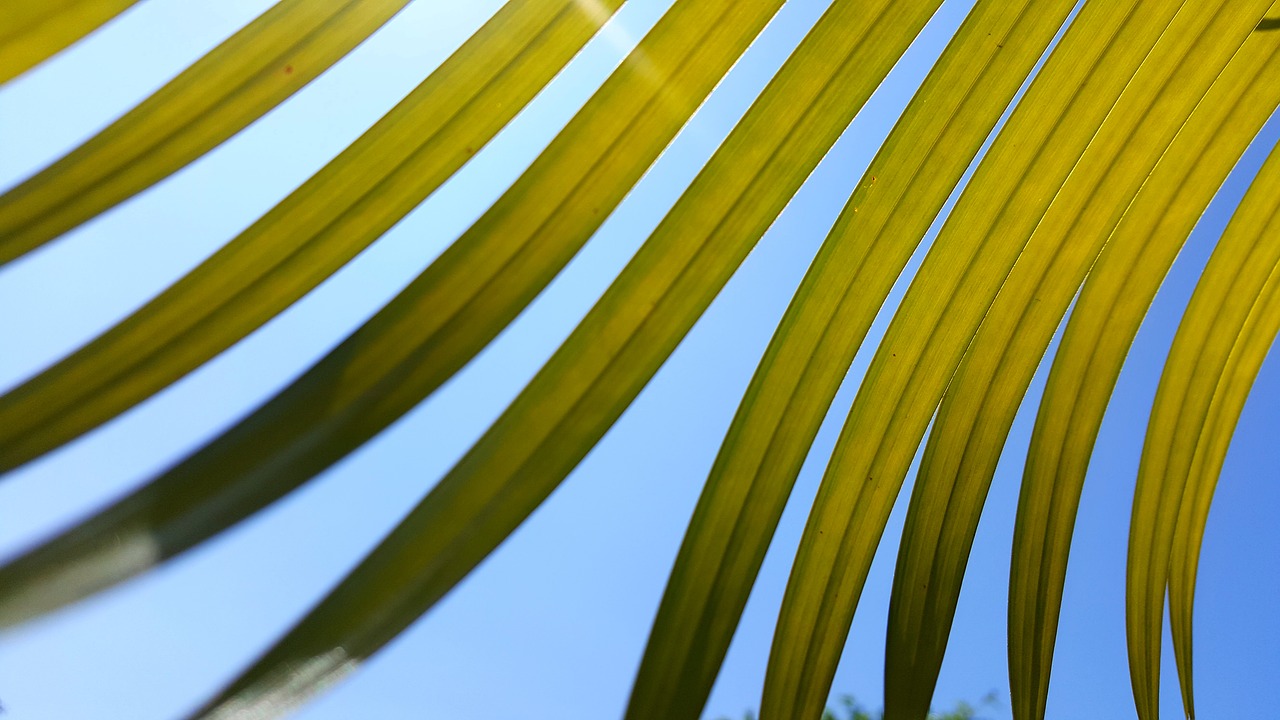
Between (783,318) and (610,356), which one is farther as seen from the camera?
(783,318)

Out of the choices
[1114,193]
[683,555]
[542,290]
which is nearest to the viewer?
[542,290]

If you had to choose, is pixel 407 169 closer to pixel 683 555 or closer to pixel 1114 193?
pixel 683 555

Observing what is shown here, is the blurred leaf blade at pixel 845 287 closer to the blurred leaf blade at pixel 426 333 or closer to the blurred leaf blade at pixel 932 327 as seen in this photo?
the blurred leaf blade at pixel 932 327

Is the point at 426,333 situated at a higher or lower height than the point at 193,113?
lower

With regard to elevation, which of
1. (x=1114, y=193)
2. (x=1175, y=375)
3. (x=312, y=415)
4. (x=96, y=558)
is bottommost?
(x=96, y=558)

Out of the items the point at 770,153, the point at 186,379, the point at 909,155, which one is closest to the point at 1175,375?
the point at 909,155

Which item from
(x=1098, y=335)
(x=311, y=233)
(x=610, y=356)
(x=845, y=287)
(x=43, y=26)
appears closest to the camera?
(x=43, y=26)

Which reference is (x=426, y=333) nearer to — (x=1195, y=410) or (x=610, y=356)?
(x=610, y=356)

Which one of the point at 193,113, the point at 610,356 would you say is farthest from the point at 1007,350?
the point at 193,113
